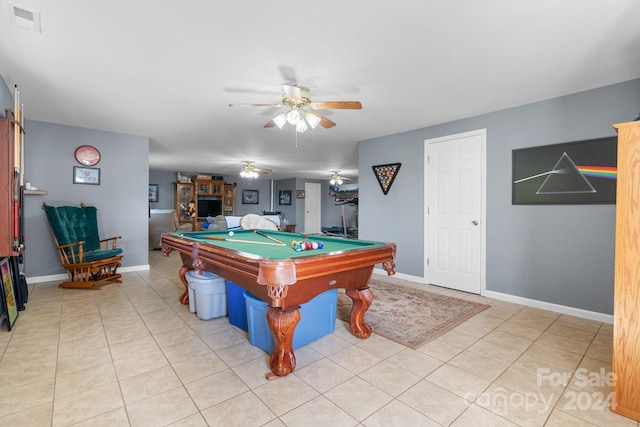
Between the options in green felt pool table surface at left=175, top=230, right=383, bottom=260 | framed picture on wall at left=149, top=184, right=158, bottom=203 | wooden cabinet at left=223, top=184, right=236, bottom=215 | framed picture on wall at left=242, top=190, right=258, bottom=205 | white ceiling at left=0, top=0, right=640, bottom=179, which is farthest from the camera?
framed picture on wall at left=242, top=190, right=258, bottom=205

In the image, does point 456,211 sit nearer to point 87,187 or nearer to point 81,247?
point 81,247

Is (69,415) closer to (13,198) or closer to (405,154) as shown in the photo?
(13,198)

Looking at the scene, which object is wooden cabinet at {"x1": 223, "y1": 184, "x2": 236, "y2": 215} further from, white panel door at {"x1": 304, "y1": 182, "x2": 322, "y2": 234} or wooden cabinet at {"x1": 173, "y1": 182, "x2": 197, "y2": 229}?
white panel door at {"x1": 304, "y1": 182, "x2": 322, "y2": 234}

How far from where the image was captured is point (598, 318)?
9.73 ft

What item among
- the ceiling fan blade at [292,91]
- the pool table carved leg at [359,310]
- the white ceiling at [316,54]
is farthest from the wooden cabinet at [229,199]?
the pool table carved leg at [359,310]

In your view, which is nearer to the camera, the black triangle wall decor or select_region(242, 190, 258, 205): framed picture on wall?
the black triangle wall decor

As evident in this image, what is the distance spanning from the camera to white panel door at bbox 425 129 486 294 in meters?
3.87

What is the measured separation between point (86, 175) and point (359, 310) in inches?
186

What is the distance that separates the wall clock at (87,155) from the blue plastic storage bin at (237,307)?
361 cm

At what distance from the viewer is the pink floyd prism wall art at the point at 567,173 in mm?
2922

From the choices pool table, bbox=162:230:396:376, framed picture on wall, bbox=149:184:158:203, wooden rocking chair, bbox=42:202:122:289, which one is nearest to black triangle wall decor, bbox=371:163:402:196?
pool table, bbox=162:230:396:376

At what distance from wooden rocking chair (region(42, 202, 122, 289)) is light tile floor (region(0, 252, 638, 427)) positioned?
1.08 m

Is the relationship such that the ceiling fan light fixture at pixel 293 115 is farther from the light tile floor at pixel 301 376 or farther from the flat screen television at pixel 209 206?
the flat screen television at pixel 209 206

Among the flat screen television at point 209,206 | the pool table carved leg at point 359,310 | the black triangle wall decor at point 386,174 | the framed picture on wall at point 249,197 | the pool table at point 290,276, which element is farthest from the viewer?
the framed picture on wall at point 249,197
